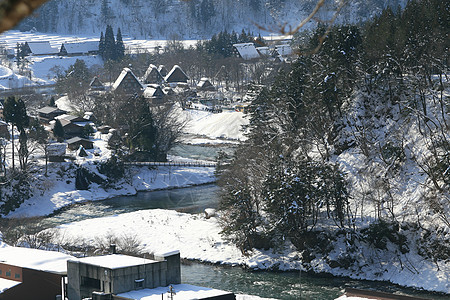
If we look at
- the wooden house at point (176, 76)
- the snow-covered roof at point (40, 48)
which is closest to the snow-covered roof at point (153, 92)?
the wooden house at point (176, 76)

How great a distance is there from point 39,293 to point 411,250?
15844 millimetres

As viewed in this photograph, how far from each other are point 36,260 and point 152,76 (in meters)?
63.8

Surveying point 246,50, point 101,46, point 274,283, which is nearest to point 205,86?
point 246,50

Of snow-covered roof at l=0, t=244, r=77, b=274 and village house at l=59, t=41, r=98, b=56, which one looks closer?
snow-covered roof at l=0, t=244, r=77, b=274

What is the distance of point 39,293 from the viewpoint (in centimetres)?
2253

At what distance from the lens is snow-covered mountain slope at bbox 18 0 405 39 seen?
135m

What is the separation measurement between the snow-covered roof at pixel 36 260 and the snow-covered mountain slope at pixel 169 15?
10927 cm

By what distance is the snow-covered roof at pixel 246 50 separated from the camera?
91625 mm

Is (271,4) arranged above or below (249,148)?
above

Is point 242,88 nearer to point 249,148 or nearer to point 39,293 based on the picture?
point 249,148

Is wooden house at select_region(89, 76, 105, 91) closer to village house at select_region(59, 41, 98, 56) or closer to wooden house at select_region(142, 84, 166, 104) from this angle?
wooden house at select_region(142, 84, 166, 104)

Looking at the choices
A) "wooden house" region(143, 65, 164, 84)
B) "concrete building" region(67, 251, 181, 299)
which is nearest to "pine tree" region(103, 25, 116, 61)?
"wooden house" region(143, 65, 164, 84)

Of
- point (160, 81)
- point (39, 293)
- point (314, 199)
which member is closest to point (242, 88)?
point (160, 81)

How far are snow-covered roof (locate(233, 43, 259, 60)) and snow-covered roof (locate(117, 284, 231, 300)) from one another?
7073cm
